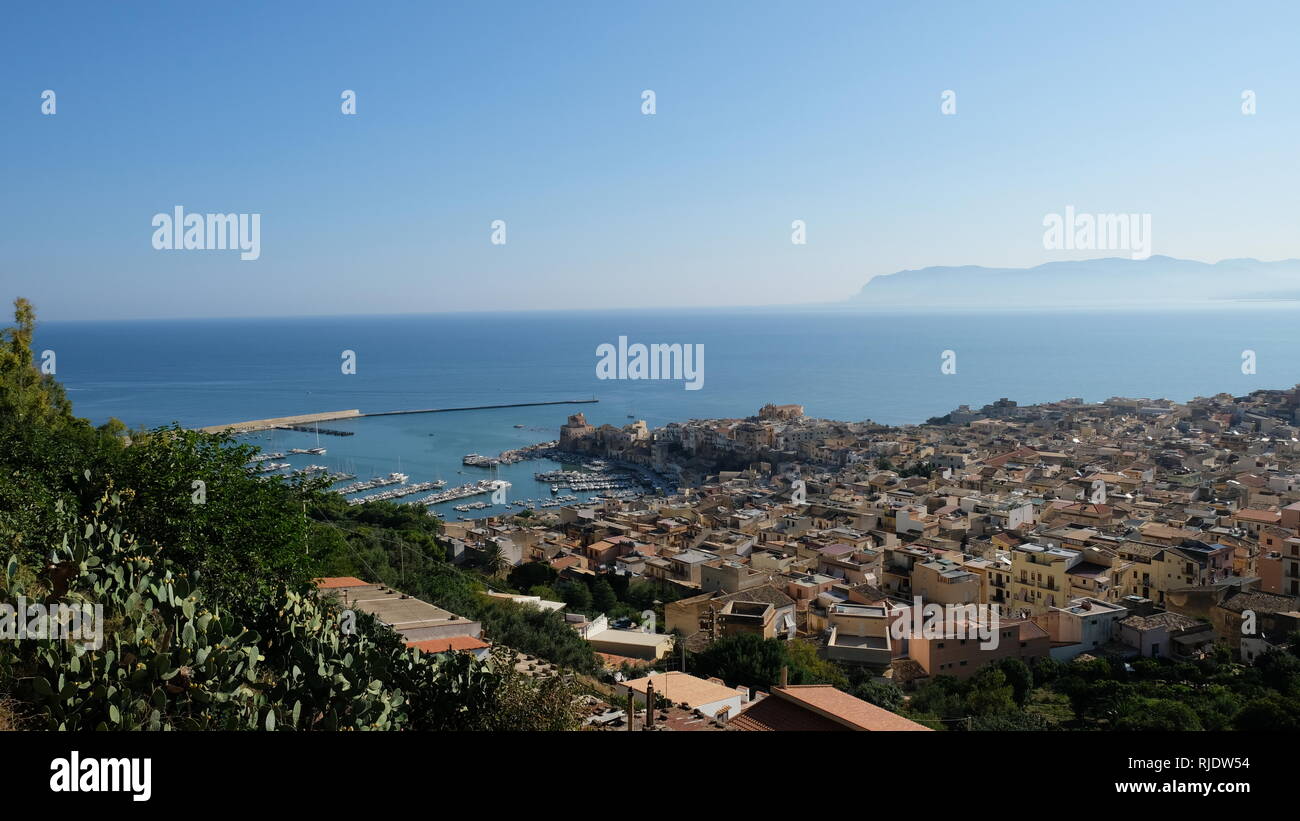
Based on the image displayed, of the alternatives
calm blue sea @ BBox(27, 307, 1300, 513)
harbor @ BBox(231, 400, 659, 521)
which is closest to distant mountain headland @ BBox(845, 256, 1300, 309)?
calm blue sea @ BBox(27, 307, 1300, 513)

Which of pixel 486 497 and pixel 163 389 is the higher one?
pixel 163 389

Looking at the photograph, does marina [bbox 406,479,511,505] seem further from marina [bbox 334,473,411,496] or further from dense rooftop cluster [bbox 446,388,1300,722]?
dense rooftop cluster [bbox 446,388,1300,722]

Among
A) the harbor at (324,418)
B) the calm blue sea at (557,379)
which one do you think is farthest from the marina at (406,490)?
the harbor at (324,418)

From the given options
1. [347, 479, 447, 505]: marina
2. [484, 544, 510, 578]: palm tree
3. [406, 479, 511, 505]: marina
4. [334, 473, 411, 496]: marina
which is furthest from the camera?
[406, 479, 511, 505]: marina

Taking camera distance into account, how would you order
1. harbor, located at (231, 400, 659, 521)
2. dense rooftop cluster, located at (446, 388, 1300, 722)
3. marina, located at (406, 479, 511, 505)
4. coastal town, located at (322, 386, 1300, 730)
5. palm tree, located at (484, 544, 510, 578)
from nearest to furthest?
coastal town, located at (322, 386, 1300, 730)
dense rooftop cluster, located at (446, 388, 1300, 722)
palm tree, located at (484, 544, 510, 578)
marina, located at (406, 479, 511, 505)
harbor, located at (231, 400, 659, 521)

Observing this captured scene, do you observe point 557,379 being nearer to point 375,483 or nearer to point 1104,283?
point 375,483
